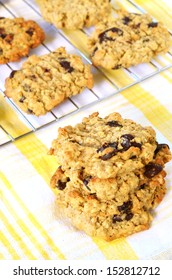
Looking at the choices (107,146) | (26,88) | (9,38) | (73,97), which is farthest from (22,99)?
(107,146)

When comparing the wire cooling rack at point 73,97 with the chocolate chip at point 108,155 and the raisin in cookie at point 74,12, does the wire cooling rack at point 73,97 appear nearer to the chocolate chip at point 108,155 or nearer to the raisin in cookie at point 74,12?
the raisin in cookie at point 74,12

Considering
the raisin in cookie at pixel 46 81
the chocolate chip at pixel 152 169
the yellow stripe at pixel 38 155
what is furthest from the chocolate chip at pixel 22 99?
the chocolate chip at pixel 152 169

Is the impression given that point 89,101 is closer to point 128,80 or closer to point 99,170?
point 128,80

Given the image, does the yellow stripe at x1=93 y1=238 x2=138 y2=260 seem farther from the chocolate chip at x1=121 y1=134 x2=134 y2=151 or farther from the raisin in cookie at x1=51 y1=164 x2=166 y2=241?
the chocolate chip at x1=121 y1=134 x2=134 y2=151

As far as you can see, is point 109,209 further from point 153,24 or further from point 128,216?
point 153,24

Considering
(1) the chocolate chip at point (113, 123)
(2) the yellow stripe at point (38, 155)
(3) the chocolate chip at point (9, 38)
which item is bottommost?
(1) the chocolate chip at point (113, 123)

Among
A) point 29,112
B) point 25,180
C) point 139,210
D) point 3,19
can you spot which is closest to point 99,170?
point 139,210
